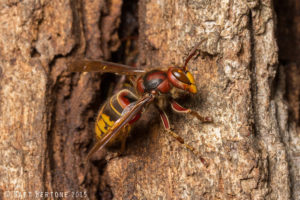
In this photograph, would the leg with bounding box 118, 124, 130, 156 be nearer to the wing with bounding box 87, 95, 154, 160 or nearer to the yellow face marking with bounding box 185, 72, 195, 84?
the wing with bounding box 87, 95, 154, 160

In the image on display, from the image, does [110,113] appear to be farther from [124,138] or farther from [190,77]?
[190,77]

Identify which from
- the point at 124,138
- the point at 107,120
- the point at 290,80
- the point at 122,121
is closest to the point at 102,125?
the point at 107,120

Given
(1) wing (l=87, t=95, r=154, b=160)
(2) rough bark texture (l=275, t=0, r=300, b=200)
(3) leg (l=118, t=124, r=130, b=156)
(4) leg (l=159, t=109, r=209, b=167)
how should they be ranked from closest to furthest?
(1) wing (l=87, t=95, r=154, b=160)
(4) leg (l=159, t=109, r=209, b=167)
(2) rough bark texture (l=275, t=0, r=300, b=200)
(3) leg (l=118, t=124, r=130, b=156)

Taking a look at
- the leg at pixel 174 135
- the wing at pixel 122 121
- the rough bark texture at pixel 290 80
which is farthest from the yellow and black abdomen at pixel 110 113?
the rough bark texture at pixel 290 80

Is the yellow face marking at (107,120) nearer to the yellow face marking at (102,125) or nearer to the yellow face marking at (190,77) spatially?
the yellow face marking at (102,125)

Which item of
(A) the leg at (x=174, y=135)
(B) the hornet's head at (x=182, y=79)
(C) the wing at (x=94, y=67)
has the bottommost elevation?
(A) the leg at (x=174, y=135)

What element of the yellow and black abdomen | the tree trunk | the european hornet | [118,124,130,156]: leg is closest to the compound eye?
the european hornet

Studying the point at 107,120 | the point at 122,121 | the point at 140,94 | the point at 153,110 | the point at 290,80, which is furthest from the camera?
the point at 290,80
